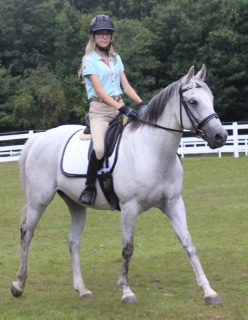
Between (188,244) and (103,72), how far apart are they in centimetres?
219

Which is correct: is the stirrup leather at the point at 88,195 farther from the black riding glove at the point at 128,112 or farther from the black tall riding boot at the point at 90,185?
the black riding glove at the point at 128,112

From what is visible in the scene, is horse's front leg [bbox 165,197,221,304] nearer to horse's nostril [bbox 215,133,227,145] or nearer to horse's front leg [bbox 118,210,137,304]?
horse's front leg [bbox 118,210,137,304]

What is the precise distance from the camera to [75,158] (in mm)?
7566

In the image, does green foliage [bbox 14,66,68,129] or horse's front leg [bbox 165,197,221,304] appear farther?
green foliage [bbox 14,66,68,129]

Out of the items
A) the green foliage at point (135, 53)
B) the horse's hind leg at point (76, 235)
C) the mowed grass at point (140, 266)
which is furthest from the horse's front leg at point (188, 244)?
the green foliage at point (135, 53)

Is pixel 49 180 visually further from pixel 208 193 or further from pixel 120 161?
pixel 208 193

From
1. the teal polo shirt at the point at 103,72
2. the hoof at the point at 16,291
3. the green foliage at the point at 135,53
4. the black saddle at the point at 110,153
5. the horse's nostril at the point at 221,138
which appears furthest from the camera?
the green foliage at the point at 135,53

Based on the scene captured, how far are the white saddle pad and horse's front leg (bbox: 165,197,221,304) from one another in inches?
45.5

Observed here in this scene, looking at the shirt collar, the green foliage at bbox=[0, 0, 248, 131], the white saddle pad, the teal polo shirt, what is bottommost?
the green foliage at bbox=[0, 0, 248, 131]

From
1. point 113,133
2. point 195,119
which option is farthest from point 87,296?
point 195,119

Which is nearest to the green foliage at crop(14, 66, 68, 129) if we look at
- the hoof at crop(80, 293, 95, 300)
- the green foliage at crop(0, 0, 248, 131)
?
the green foliage at crop(0, 0, 248, 131)

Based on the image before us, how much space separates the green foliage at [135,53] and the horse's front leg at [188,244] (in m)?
36.9

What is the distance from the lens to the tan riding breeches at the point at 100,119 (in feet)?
23.7

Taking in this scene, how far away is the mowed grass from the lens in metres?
6.78
